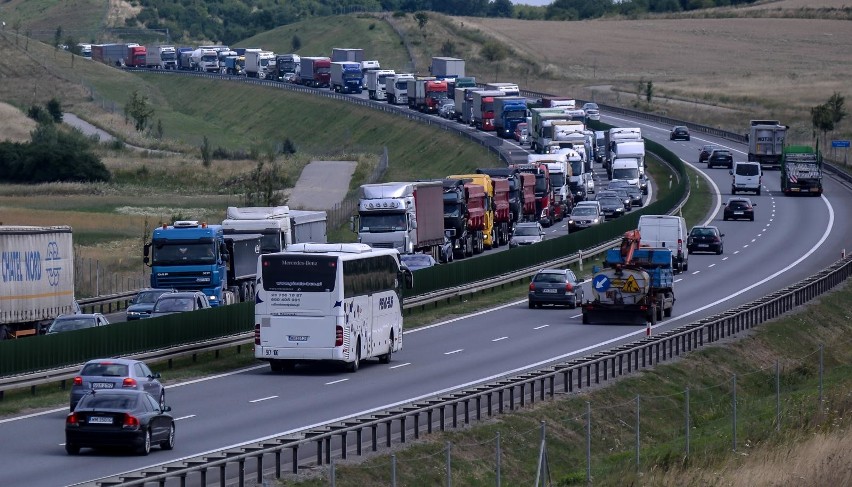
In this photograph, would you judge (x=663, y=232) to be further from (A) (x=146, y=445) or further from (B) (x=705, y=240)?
(A) (x=146, y=445)

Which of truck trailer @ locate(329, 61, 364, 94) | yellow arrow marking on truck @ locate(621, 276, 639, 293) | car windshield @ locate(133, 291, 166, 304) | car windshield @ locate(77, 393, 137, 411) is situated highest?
truck trailer @ locate(329, 61, 364, 94)

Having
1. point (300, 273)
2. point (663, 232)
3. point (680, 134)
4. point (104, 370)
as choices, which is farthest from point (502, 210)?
point (680, 134)

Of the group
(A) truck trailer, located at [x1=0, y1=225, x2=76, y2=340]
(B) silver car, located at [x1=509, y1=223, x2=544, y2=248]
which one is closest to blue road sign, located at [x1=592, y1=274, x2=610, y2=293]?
(A) truck trailer, located at [x1=0, y1=225, x2=76, y2=340]

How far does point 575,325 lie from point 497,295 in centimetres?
945

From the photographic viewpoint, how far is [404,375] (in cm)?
3716

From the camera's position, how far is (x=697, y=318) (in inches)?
1919

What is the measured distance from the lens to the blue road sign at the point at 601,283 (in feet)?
154

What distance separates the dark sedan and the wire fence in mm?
15203

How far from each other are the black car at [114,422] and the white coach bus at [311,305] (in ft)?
33.7

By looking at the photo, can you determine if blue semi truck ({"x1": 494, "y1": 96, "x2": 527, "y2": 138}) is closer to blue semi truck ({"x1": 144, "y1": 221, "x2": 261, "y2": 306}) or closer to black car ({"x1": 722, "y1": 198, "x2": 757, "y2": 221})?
black car ({"x1": 722, "y1": 198, "x2": 757, "y2": 221})

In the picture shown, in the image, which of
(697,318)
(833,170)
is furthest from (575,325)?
(833,170)

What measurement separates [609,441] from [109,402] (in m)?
9.83

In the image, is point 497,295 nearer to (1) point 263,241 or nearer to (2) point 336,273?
(1) point 263,241

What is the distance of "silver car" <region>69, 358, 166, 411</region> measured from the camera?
94.1 ft
